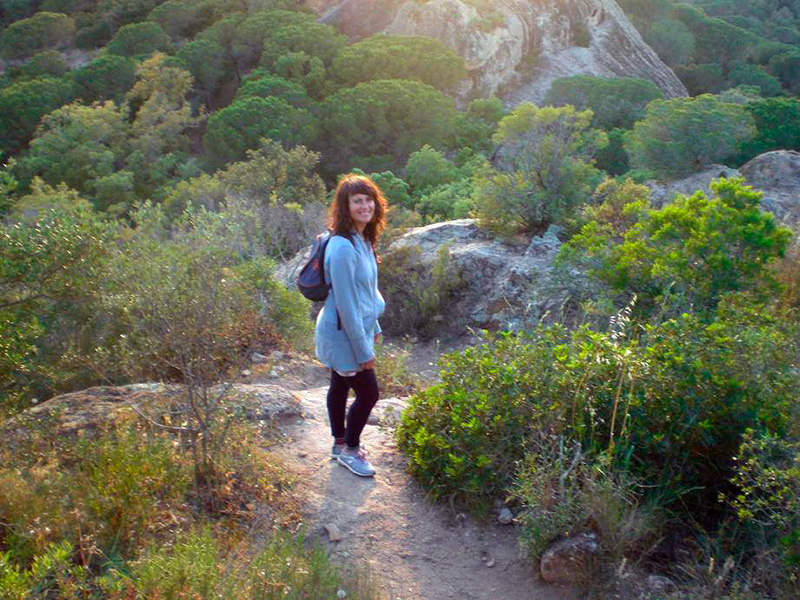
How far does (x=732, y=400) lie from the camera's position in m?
3.03

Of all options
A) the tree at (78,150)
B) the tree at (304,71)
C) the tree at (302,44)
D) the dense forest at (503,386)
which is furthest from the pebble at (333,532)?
the tree at (302,44)

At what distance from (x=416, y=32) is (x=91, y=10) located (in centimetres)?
1649

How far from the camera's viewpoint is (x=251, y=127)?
20.4 metres

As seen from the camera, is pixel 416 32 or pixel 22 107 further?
pixel 416 32

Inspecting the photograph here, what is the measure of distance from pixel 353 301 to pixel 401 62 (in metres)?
23.3

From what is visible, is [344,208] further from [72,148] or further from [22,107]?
[22,107]

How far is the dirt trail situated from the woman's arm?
0.77 metres

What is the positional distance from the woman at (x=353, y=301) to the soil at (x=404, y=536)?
0.19 meters

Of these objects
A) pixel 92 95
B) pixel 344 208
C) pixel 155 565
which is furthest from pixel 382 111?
pixel 155 565

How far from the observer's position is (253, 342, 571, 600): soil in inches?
113

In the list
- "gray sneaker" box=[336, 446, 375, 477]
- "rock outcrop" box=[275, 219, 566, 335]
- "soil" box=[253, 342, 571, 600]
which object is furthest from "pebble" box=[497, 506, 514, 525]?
"rock outcrop" box=[275, 219, 566, 335]

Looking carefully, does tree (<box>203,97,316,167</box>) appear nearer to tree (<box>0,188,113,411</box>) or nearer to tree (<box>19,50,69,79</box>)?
tree (<box>19,50,69,79</box>)

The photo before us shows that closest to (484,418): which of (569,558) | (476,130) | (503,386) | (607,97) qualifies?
(503,386)

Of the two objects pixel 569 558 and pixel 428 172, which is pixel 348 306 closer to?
pixel 569 558
